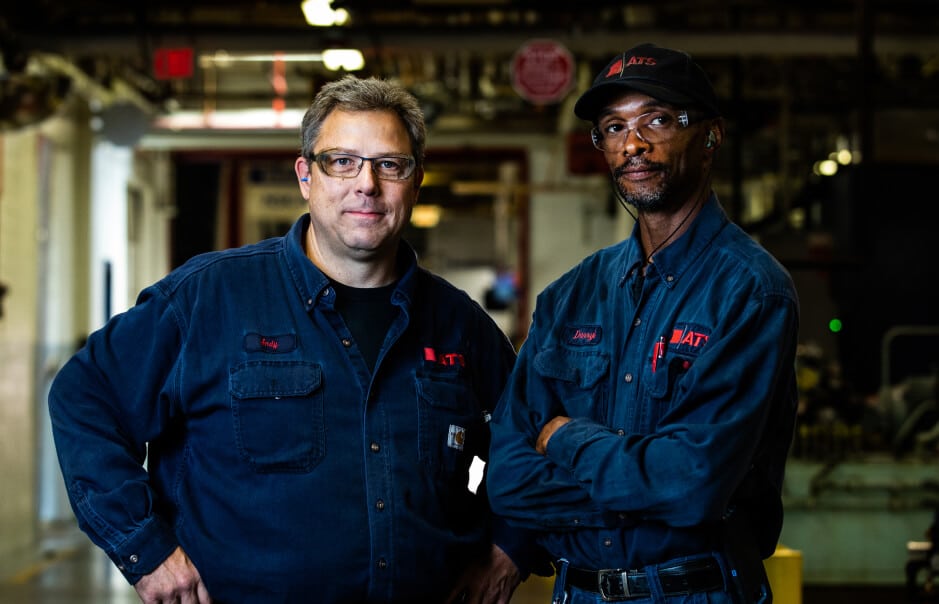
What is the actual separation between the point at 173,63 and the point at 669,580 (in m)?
5.94

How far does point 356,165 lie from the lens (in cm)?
248

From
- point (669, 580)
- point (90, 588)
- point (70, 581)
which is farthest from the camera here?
point (70, 581)

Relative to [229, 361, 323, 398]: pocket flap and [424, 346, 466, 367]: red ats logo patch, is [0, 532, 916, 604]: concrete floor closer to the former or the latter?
[424, 346, 466, 367]: red ats logo patch

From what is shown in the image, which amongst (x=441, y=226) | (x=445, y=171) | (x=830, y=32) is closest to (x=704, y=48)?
(x=830, y=32)

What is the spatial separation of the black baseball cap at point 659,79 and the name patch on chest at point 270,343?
2.60 ft

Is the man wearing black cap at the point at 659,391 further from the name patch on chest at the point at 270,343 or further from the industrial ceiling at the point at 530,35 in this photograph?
the industrial ceiling at the point at 530,35

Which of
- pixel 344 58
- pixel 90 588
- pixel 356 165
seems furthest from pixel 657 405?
pixel 90 588

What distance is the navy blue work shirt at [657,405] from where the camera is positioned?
6.75 feet

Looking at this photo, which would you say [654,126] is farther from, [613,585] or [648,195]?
[613,585]

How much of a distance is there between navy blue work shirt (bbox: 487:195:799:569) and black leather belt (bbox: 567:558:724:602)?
0.07 feet

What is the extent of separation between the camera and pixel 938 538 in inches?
182

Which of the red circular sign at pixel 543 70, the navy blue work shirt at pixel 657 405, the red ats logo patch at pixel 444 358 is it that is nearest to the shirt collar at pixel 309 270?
the red ats logo patch at pixel 444 358

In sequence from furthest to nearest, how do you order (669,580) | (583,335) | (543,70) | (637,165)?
(543,70) < (583,335) < (637,165) < (669,580)

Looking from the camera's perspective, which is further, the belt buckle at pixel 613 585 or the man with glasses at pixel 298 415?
the man with glasses at pixel 298 415
